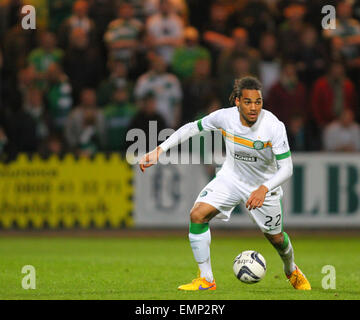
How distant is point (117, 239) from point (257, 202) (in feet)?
24.8

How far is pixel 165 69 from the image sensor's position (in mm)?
16547

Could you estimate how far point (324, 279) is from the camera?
378 inches

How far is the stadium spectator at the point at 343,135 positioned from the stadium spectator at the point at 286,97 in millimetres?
646

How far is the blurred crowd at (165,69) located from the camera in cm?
1596

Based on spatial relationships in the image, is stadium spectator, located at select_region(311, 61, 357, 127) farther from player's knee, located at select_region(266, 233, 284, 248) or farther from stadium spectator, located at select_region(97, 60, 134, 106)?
player's knee, located at select_region(266, 233, 284, 248)

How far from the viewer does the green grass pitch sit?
8.24 m

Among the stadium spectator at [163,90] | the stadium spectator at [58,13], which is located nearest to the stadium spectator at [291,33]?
the stadium spectator at [163,90]

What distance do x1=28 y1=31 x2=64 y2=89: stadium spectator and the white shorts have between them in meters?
8.86

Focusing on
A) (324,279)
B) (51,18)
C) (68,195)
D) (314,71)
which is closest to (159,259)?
(324,279)

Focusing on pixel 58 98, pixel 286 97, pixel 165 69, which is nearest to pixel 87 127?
pixel 58 98

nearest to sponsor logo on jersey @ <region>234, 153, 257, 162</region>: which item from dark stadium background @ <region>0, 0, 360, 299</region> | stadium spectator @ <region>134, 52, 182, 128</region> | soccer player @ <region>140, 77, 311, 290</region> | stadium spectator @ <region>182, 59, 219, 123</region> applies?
soccer player @ <region>140, 77, 311, 290</region>

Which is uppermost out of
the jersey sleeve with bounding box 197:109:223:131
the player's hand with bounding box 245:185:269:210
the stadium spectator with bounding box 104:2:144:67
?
the stadium spectator with bounding box 104:2:144:67

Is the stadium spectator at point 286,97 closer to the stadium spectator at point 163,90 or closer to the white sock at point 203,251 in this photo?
the stadium spectator at point 163,90
